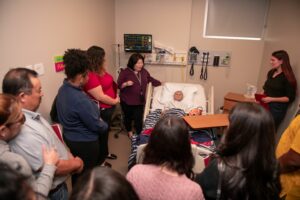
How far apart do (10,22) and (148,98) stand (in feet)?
5.99

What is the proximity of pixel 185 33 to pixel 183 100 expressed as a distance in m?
1.31

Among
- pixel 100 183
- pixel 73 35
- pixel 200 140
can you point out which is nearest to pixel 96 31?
pixel 73 35

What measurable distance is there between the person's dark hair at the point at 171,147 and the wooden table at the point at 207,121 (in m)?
1.18

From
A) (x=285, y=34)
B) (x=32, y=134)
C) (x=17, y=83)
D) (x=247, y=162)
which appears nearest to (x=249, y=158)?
(x=247, y=162)

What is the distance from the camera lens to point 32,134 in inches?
48.8

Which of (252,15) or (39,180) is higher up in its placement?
(252,15)

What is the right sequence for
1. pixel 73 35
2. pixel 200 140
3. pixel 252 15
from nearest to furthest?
pixel 200 140, pixel 73 35, pixel 252 15

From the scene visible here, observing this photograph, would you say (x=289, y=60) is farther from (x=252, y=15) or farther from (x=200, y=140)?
(x=200, y=140)

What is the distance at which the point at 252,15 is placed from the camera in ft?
12.4

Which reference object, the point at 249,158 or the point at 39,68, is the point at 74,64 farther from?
the point at 249,158

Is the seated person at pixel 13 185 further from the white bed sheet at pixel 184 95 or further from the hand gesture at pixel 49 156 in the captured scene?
the white bed sheet at pixel 184 95

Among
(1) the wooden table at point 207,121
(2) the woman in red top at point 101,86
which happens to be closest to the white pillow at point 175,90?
(1) the wooden table at point 207,121

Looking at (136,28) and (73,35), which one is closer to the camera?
(73,35)

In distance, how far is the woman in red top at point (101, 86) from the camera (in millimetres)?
2289
